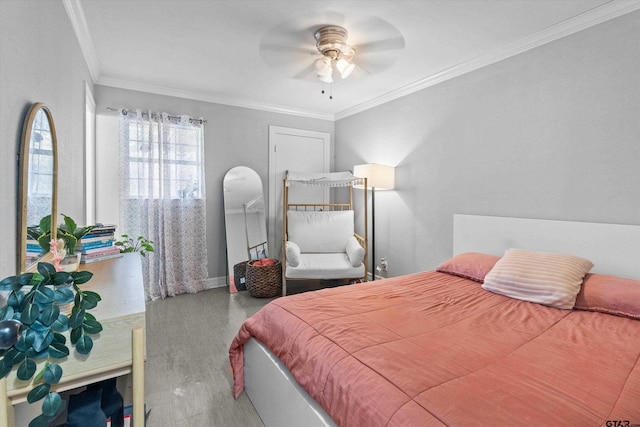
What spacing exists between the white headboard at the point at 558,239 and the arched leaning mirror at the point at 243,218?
243 centimetres

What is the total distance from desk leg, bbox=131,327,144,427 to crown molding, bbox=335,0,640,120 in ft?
10.5

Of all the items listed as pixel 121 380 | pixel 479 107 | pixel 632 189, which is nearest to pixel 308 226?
pixel 479 107

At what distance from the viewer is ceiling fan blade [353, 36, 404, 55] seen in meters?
2.57

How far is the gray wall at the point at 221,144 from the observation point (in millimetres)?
3887

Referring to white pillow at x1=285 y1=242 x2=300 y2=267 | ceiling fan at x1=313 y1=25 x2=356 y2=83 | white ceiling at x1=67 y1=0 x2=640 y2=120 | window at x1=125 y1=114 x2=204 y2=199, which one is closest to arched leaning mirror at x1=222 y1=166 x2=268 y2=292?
window at x1=125 y1=114 x2=204 y2=199

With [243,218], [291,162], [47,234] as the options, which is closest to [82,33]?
[47,234]

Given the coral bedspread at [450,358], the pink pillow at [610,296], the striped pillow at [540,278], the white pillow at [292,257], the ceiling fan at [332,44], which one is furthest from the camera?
the white pillow at [292,257]

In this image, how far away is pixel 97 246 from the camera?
2117 mm

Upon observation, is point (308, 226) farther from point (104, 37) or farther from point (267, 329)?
point (104, 37)

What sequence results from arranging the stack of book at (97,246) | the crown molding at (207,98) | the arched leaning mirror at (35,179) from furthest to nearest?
1. the crown molding at (207,98)
2. the stack of book at (97,246)
3. the arched leaning mirror at (35,179)

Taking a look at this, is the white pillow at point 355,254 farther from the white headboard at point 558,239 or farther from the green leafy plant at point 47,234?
the green leafy plant at point 47,234

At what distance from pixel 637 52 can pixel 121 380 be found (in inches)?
144

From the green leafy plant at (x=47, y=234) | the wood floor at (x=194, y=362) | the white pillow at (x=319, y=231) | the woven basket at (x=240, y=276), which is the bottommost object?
the wood floor at (x=194, y=362)

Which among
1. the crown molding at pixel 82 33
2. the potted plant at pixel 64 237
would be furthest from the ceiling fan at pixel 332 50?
the potted plant at pixel 64 237
